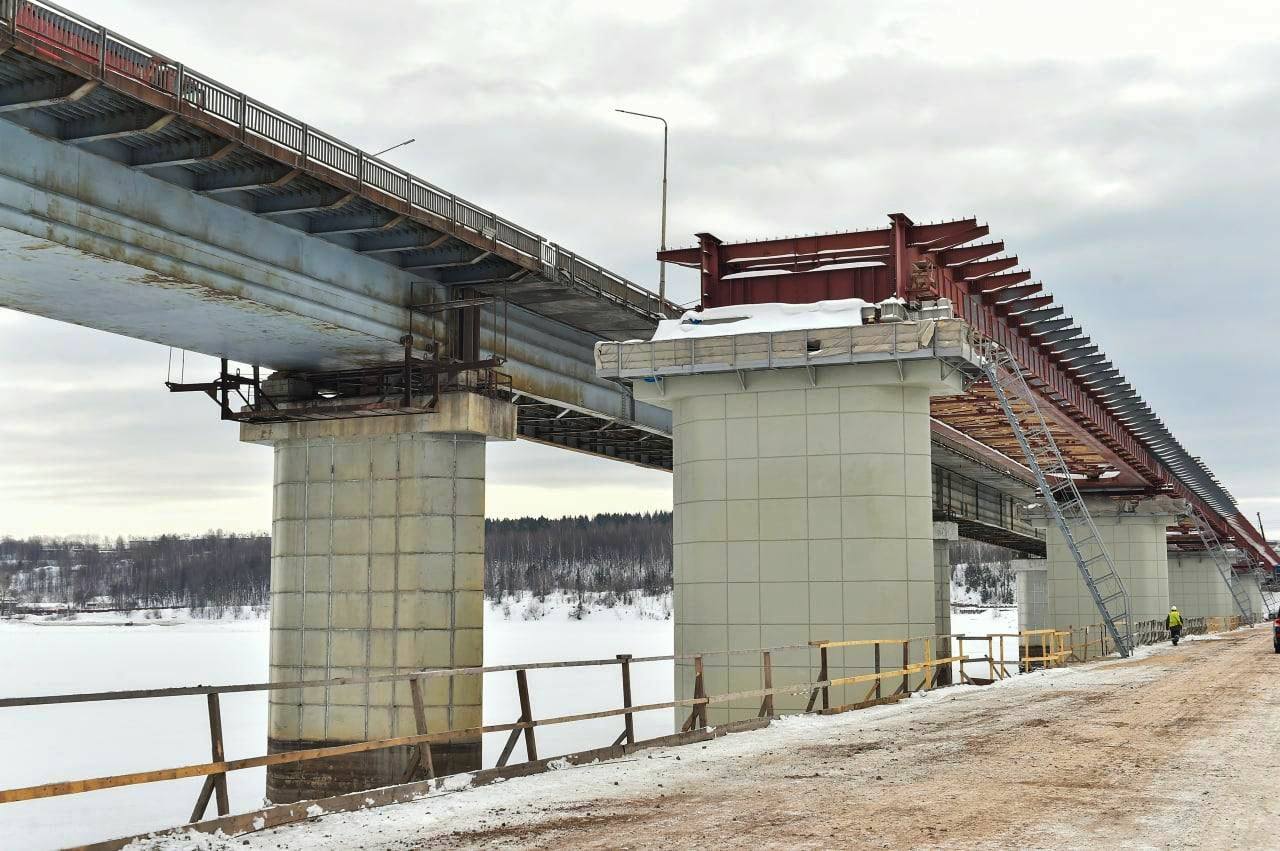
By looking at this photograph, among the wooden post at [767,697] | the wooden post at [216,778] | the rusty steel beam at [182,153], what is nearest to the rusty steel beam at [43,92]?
the rusty steel beam at [182,153]

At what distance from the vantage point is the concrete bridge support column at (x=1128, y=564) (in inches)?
2584

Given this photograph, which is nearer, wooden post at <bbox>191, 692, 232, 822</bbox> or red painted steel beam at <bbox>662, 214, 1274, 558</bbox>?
wooden post at <bbox>191, 692, 232, 822</bbox>

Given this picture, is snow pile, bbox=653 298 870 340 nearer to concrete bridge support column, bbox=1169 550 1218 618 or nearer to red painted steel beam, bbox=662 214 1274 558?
red painted steel beam, bbox=662 214 1274 558

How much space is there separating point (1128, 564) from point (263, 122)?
178 feet

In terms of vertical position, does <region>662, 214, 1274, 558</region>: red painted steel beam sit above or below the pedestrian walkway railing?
above

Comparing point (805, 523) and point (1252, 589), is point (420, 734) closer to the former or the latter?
point (805, 523)

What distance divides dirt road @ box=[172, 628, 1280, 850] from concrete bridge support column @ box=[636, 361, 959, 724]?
7.93 m

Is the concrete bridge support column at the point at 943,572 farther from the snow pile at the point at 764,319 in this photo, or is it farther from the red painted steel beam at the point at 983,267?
the snow pile at the point at 764,319

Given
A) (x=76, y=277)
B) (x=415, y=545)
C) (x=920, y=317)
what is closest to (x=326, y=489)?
(x=415, y=545)

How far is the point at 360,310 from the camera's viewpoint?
3134 centimetres

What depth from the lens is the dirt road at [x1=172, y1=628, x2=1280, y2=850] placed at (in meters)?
10.8

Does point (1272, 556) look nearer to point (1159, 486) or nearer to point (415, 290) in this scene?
point (1159, 486)

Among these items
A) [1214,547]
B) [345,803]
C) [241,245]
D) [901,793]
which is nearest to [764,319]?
[241,245]

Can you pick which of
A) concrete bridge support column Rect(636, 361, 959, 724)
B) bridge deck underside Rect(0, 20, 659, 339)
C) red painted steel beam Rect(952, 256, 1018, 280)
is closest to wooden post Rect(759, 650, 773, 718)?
concrete bridge support column Rect(636, 361, 959, 724)
